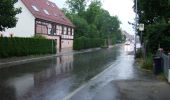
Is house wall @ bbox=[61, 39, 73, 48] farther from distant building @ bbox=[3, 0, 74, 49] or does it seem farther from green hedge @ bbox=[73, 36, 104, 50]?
green hedge @ bbox=[73, 36, 104, 50]

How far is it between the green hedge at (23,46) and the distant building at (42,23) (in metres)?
4.90

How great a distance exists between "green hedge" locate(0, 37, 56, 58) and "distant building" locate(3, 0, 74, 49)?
4.90 m

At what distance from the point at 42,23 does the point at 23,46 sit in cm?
1893

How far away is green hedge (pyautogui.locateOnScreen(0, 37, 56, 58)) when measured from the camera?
33.6 m

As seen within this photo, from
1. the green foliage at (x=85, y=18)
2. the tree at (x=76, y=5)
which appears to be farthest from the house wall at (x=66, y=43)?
the tree at (x=76, y=5)

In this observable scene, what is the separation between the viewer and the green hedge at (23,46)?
3359 centimetres

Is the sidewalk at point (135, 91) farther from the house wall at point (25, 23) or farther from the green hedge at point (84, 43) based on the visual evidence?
the green hedge at point (84, 43)

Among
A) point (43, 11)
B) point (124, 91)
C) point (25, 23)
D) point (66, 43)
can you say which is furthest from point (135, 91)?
point (66, 43)

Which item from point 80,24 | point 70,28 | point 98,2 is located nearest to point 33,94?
point 70,28

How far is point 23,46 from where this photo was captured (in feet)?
123

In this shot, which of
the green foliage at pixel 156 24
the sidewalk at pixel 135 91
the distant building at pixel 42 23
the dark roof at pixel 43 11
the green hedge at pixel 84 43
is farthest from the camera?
the green hedge at pixel 84 43

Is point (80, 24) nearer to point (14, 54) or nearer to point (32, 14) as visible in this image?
point (32, 14)

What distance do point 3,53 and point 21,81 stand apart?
56.0ft

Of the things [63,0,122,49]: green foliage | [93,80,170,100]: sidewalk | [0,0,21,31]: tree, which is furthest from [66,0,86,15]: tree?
[93,80,170,100]: sidewalk
